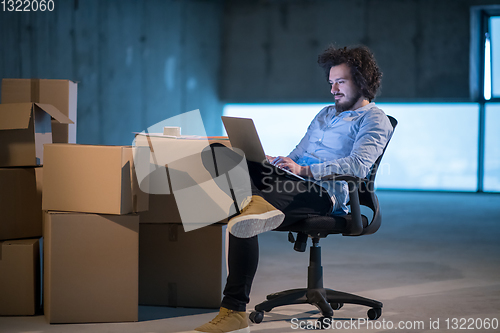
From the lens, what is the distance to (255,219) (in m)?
1.64

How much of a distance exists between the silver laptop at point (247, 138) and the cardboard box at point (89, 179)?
1.30 ft

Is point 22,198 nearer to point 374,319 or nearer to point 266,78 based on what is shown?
point 374,319

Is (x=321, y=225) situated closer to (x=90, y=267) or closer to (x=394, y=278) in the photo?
(x=90, y=267)

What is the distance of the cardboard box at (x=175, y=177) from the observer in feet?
6.39

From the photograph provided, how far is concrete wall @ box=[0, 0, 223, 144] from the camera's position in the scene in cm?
418

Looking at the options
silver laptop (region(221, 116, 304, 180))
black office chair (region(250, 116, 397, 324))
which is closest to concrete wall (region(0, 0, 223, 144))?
silver laptop (region(221, 116, 304, 180))

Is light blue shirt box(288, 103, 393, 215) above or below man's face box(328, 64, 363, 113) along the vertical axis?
below

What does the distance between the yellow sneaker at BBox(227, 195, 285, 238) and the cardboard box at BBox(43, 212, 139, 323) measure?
470 mm

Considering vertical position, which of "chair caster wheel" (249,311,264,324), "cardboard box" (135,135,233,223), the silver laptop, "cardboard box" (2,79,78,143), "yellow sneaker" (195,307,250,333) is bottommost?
"chair caster wheel" (249,311,264,324)

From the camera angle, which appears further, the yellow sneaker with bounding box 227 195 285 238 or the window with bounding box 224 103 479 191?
the window with bounding box 224 103 479 191

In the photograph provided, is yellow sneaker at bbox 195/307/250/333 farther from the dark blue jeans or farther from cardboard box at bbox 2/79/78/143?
cardboard box at bbox 2/79/78/143

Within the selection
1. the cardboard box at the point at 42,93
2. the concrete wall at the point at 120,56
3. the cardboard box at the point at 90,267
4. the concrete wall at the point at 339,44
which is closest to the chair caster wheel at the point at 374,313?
the cardboard box at the point at 90,267

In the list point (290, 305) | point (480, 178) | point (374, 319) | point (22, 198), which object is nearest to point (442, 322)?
point (374, 319)

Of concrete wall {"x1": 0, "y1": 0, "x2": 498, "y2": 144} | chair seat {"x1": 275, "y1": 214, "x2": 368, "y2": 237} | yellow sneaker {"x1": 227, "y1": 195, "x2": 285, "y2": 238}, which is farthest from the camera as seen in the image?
concrete wall {"x1": 0, "y1": 0, "x2": 498, "y2": 144}
